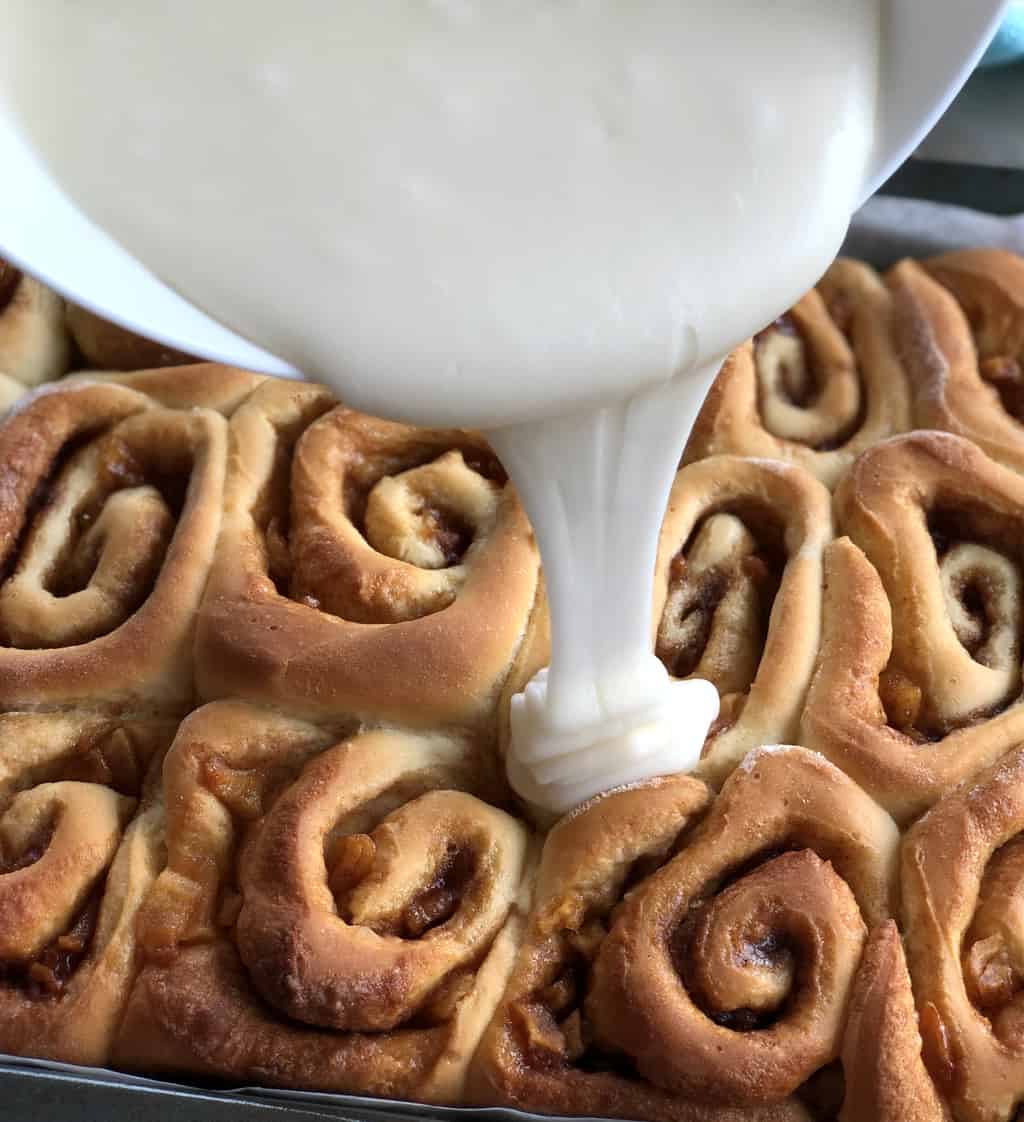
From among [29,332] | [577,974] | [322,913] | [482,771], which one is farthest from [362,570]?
A: [29,332]

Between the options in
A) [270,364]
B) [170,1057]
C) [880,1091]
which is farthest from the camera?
[170,1057]

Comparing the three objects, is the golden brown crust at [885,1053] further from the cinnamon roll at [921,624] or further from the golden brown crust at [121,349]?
the golden brown crust at [121,349]

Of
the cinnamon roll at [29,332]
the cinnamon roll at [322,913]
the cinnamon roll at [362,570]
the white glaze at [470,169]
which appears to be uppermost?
the white glaze at [470,169]

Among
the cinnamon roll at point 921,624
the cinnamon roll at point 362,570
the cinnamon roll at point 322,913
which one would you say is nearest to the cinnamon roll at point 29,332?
the cinnamon roll at point 362,570

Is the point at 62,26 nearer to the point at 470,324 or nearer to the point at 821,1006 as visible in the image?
the point at 470,324

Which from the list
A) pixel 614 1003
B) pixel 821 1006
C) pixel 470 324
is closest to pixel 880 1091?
pixel 821 1006

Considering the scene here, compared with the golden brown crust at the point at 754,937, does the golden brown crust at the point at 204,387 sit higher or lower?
higher

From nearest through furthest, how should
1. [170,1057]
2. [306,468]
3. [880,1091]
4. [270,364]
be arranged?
[270,364] < [880,1091] < [170,1057] < [306,468]
